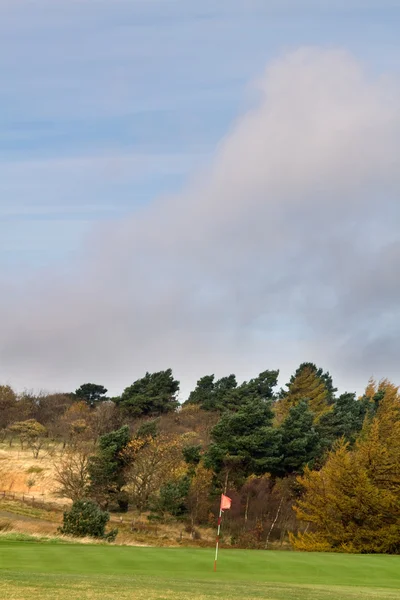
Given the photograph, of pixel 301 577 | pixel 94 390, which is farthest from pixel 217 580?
pixel 94 390

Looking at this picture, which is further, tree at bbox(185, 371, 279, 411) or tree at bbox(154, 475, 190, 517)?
tree at bbox(185, 371, 279, 411)

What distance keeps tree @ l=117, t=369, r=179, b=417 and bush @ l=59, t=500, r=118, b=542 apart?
61.3 meters

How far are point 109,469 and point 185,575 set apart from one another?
42.9 metres

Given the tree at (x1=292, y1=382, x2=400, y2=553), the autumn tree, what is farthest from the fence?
the tree at (x1=292, y1=382, x2=400, y2=553)

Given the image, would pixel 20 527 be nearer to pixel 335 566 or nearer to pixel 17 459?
pixel 335 566

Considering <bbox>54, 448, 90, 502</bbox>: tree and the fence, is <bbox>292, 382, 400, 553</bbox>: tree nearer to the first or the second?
<bbox>54, 448, 90, 502</bbox>: tree

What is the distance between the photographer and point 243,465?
6969 cm

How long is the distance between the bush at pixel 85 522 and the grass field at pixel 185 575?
5.94 meters

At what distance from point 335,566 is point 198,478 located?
3716 centimetres

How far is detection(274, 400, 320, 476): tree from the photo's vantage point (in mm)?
70750

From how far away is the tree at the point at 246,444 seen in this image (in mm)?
68062

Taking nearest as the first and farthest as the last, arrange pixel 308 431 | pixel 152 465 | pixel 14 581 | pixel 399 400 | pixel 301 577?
1. pixel 14 581
2. pixel 301 577
3. pixel 152 465
4. pixel 308 431
5. pixel 399 400

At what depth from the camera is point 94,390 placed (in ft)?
454

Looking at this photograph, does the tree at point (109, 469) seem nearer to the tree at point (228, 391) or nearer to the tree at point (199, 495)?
the tree at point (199, 495)
